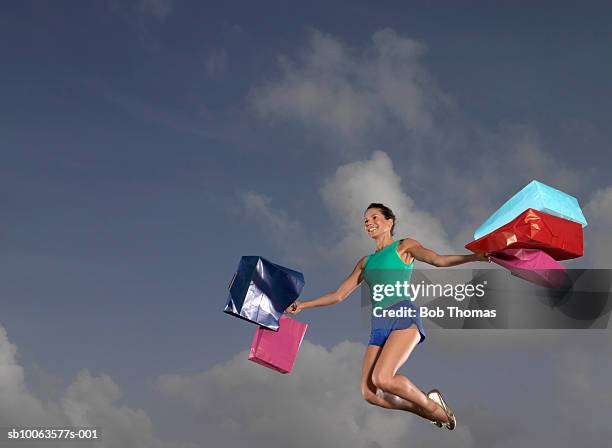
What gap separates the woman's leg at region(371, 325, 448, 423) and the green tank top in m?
0.36

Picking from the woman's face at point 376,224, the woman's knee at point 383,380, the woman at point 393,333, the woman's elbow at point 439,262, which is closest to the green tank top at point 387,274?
the woman at point 393,333

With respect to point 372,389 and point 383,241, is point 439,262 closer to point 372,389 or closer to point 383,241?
point 383,241

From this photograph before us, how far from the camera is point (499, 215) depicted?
827 centimetres

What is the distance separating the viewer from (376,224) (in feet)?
29.4

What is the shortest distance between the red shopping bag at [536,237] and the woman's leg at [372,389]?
1.56 m

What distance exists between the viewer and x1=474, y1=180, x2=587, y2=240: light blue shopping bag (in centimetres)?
810

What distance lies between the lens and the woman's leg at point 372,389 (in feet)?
27.7

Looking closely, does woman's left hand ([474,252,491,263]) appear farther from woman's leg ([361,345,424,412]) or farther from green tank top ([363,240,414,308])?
woman's leg ([361,345,424,412])

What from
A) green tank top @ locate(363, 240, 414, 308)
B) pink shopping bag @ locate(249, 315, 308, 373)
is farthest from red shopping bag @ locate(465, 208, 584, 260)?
pink shopping bag @ locate(249, 315, 308, 373)

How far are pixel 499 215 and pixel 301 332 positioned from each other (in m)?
2.63

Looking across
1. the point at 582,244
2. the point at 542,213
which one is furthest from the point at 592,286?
the point at 542,213

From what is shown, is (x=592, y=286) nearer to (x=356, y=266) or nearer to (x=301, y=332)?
(x=356, y=266)

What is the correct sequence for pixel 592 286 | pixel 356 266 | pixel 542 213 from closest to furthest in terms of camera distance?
pixel 542 213 → pixel 592 286 → pixel 356 266

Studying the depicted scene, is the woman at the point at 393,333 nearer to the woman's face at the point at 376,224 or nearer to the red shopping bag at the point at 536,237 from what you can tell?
the woman's face at the point at 376,224
